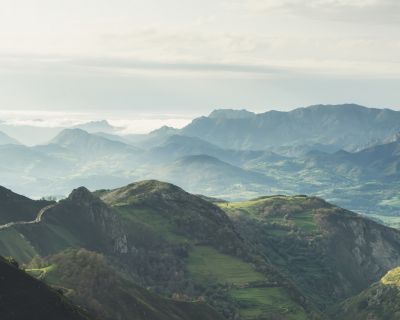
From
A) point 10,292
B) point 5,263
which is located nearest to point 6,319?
point 10,292

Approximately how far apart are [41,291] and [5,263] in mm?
12302

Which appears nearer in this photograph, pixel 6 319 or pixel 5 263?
pixel 6 319

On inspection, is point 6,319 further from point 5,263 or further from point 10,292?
point 5,263

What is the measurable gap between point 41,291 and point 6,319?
770 inches

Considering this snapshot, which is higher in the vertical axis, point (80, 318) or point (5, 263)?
point (5, 263)

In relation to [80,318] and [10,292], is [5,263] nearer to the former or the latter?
[10,292]

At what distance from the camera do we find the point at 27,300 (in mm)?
177125

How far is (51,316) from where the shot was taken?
175875mm

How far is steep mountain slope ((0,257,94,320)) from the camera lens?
171250 mm

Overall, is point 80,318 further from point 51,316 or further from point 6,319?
point 6,319

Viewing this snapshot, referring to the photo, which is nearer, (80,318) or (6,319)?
(6,319)

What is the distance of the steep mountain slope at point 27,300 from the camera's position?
171 m

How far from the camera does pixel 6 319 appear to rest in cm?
16650

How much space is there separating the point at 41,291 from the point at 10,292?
10.5 meters
